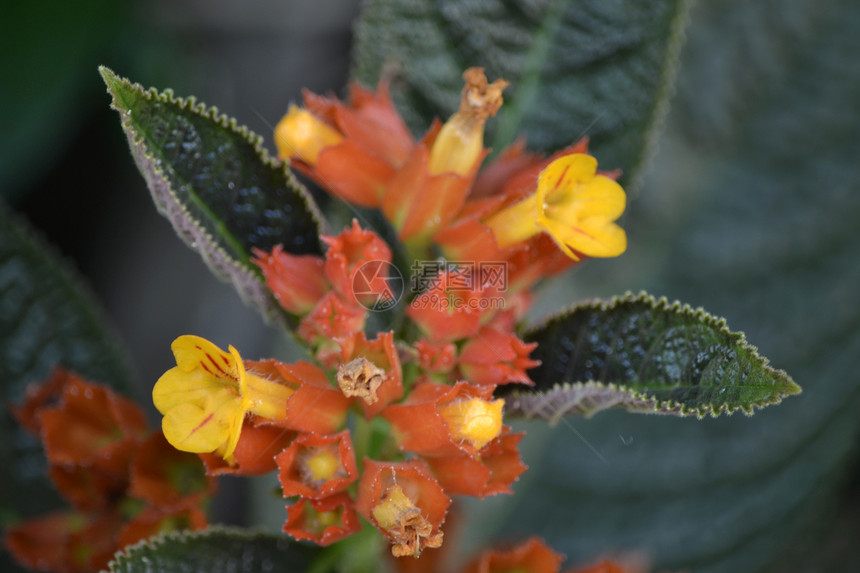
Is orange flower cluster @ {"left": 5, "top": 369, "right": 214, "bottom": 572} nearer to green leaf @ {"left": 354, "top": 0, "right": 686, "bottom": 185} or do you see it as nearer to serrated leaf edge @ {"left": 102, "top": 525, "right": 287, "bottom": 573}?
serrated leaf edge @ {"left": 102, "top": 525, "right": 287, "bottom": 573}

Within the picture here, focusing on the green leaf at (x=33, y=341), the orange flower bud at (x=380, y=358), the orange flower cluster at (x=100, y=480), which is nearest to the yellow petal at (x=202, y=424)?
the orange flower bud at (x=380, y=358)

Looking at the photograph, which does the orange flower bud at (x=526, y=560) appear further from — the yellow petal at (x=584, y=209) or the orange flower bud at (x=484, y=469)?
the yellow petal at (x=584, y=209)

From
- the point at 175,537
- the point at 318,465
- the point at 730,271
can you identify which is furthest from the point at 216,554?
the point at 730,271

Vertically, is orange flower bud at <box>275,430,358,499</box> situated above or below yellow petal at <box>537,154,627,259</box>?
below

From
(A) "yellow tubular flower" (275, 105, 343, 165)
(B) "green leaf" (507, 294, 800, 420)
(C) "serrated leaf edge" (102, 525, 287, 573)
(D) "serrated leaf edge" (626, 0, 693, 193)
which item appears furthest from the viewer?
(D) "serrated leaf edge" (626, 0, 693, 193)

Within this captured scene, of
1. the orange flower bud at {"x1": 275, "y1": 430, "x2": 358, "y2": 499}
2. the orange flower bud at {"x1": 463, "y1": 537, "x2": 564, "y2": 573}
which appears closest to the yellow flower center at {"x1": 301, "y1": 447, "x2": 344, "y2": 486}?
the orange flower bud at {"x1": 275, "y1": 430, "x2": 358, "y2": 499}

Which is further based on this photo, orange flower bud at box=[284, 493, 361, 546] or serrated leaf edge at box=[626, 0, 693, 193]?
serrated leaf edge at box=[626, 0, 693, 193]
